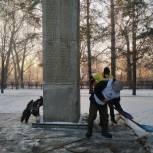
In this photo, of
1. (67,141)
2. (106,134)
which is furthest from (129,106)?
(67,141)

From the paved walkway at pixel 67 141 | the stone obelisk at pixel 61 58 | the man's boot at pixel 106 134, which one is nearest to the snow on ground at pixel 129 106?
the stone obelisk at pixel 61 58

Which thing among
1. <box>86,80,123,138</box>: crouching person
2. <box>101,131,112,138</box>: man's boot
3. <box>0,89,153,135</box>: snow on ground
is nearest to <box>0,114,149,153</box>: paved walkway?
<box>101,131,112,138</box>: man's boot

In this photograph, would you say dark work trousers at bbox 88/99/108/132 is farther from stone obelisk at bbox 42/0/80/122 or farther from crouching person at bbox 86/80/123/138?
stone obelisk at bbox 42/0/80/122

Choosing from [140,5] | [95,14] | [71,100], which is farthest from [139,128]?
[95,14]

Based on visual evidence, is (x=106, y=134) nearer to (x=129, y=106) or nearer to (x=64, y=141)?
(x=64, y=141)

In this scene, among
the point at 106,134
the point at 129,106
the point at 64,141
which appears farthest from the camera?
the point at 129,106

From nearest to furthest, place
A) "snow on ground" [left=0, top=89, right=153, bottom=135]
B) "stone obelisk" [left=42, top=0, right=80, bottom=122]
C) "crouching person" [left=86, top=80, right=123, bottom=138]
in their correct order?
"crouching person" [left=86, top=80, right=123, bottom=138] → "stone obelisk" [left=42, top=0, right=80, bottom=122] → "snow on ground" [left=0, top=89, right=153, bottom=135]

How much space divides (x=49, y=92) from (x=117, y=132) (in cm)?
250

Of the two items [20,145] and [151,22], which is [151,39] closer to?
[151,22]

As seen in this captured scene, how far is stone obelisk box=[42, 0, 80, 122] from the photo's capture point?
550 inches

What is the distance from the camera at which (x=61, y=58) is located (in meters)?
14.0

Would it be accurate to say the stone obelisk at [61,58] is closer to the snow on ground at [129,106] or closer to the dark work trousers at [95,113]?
the dark work trousers at [95,113]

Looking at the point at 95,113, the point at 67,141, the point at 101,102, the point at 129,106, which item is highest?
the point at 101,102

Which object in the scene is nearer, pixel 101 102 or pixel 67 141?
pixel 67 141
